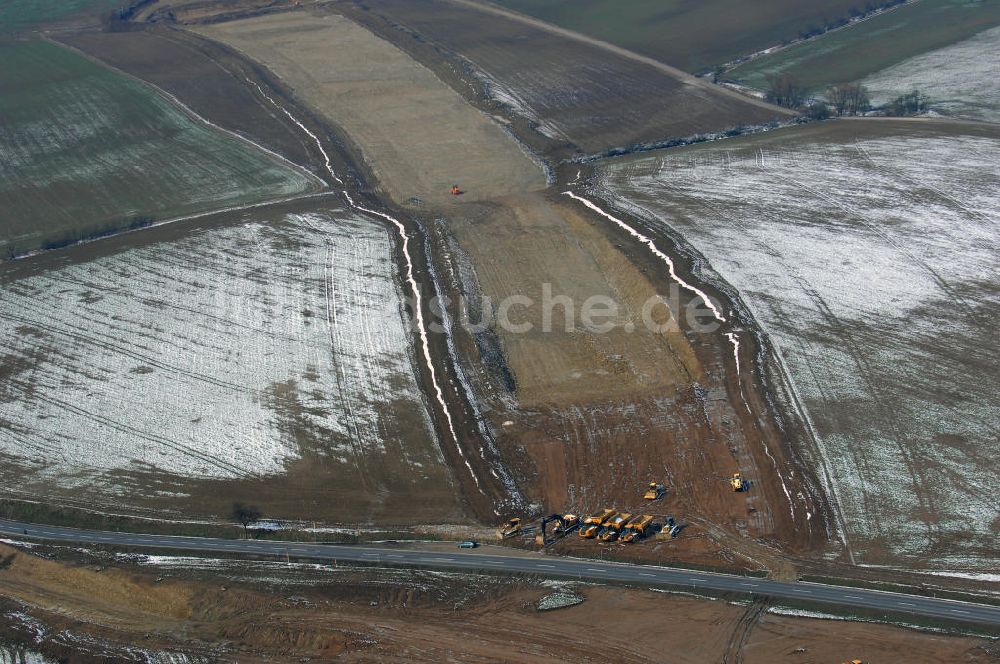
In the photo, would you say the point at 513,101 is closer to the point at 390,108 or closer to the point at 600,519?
the point at 390,108

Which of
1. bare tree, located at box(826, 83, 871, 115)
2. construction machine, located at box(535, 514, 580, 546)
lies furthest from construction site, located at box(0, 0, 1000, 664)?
bare tree, located at box(826, 83, 871, 115)

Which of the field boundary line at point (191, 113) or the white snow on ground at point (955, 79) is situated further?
the white snow on ground at point (955, 79)

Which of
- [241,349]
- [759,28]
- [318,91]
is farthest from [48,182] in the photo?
[759,28]

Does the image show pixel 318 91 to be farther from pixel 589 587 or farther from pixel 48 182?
pixel 589 587

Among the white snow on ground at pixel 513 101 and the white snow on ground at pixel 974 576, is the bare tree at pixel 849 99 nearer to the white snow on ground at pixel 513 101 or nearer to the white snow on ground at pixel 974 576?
the white snow on ground at pixel 513 101

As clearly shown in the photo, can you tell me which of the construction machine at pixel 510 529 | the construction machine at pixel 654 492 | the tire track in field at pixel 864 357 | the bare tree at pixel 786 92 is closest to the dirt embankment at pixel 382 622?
the construction machine at pixel 510 529

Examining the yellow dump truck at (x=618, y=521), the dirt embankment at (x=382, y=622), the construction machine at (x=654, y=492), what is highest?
the construction machine at (x=654, y=492)
